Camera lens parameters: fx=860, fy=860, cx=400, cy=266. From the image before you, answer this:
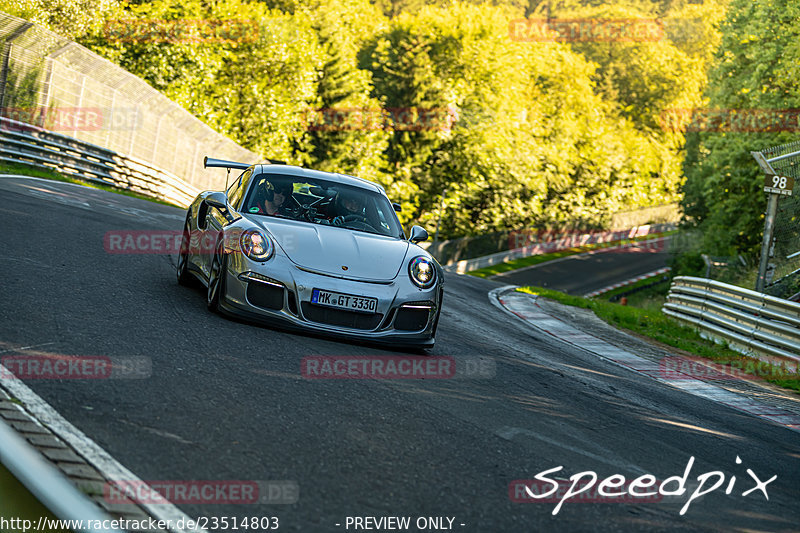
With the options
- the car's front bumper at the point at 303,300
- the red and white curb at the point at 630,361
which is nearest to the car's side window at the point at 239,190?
the car's front bumper at the point at 303,300

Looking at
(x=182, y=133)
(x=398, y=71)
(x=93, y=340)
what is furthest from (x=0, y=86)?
(x=398, y=71)

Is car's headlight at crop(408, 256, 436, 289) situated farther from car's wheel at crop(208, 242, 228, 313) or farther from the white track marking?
the white track marking

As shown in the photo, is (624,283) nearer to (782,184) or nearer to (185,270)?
(782,184)

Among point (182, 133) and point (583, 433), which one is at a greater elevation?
point (182, 133)

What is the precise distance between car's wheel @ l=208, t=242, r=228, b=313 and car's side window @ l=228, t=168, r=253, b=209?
824mm

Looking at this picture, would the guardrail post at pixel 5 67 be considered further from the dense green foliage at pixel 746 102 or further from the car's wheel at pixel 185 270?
the dense green foliage at pixel 746 102

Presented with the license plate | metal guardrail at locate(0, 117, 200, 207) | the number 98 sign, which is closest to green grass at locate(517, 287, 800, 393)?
the number 98 sign

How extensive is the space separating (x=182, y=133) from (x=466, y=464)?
26275mm

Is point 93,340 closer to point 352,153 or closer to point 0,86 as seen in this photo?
point 0,86

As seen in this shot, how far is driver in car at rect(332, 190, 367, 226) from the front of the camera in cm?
841

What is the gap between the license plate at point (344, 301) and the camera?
699cm

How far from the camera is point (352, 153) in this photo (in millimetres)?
49469

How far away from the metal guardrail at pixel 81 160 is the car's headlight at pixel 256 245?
606 inches

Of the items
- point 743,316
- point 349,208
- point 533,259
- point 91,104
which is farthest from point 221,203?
point 533,259
